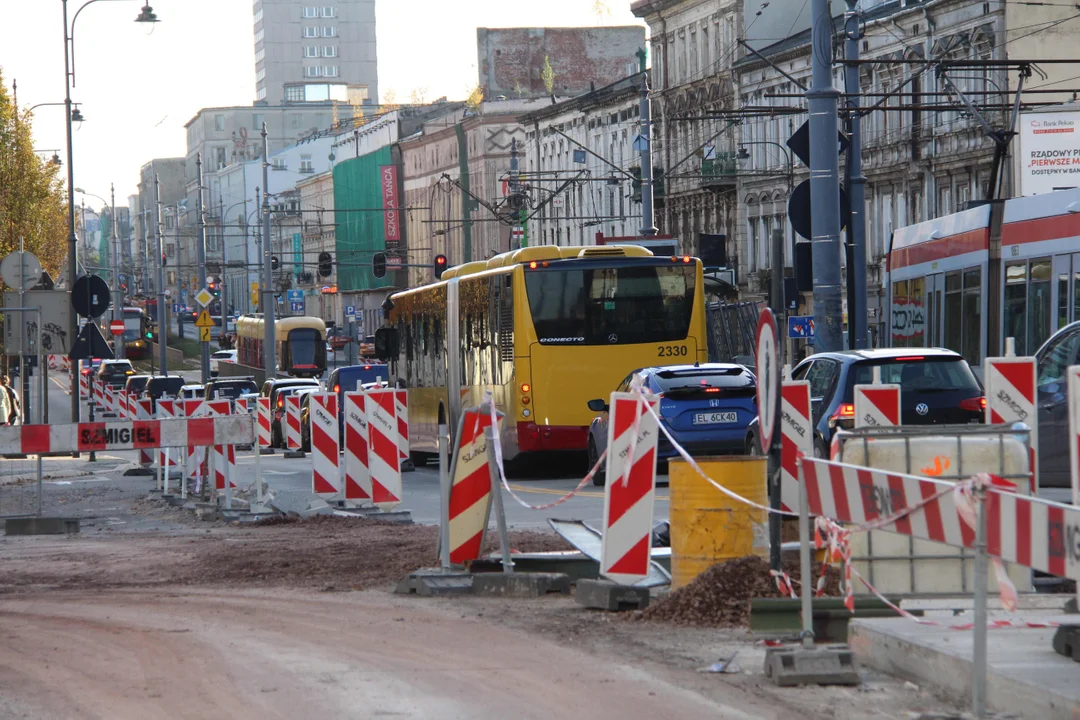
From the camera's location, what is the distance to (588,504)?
20.3 m

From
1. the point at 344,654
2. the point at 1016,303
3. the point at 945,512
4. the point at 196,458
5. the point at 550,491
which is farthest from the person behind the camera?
the point at 196,458

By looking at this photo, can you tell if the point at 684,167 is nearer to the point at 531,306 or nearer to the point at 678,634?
the point at 531,306

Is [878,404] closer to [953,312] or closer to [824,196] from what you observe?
[824,196]

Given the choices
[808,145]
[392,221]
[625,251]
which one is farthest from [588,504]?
[392,221]

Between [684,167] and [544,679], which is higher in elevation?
[684,167]

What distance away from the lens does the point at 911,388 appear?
19906 mm

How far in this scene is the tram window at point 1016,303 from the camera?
78.0ft

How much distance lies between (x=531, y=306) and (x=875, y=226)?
37342 millimetres

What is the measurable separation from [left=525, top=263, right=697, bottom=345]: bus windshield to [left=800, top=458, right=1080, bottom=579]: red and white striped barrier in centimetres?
1742

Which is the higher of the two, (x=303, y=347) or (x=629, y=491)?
(x=303, y=347)

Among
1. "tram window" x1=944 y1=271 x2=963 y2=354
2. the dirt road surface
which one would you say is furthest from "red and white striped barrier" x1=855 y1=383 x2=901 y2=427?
"tram window" x1=944 y1=271 x2=963 y2=354

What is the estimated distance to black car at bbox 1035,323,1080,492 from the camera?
18.6 meters

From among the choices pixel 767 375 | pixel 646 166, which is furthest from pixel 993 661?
pixel 646 166

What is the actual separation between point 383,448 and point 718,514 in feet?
27.6
